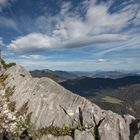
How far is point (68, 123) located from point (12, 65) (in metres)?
26.0

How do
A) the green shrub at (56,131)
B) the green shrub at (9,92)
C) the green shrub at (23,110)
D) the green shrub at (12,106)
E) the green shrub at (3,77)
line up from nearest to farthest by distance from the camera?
the green shrub at (56,131) → the green shrub at (23,110) → the green shrub at (12,106) → the green shrub at (9,92) → the green shrub at (3,77)

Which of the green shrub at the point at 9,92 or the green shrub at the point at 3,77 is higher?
the green shrub at the point at 3,77

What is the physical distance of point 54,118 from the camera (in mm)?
37438

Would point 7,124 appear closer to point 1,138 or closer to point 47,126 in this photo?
point 1,138

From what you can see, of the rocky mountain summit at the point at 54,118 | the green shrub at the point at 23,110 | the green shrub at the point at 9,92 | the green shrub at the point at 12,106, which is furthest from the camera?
the green shrub at the point at 9,92

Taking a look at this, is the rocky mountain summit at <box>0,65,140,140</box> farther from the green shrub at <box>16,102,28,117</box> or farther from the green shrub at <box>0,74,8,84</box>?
the green shrub at <box>0,74,8,84</box>

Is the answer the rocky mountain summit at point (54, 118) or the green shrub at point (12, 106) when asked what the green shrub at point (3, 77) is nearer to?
Answer: the rocky mountain summit at point (54, 118)

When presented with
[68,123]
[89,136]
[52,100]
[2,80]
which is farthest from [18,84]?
[89,136]

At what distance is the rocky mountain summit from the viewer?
34188 millimetres

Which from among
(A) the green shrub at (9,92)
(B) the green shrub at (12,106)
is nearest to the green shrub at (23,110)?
(B) the green shrub at (12,106)

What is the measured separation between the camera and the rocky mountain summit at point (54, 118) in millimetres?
34188

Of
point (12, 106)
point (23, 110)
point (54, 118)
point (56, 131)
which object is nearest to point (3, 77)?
point (12, 106)

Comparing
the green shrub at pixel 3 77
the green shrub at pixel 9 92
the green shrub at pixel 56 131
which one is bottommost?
the green shrub at pixel 56 131

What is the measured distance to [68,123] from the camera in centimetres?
3641
